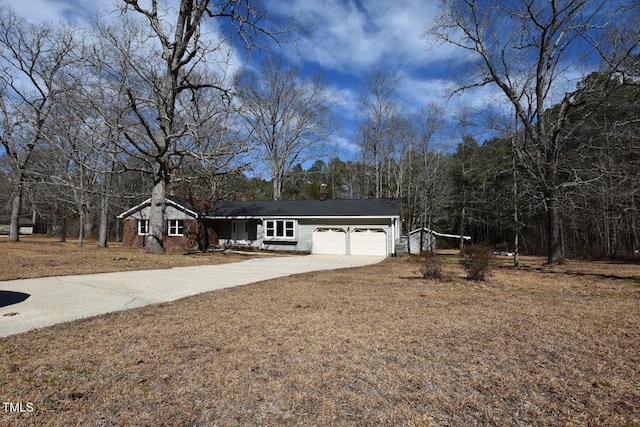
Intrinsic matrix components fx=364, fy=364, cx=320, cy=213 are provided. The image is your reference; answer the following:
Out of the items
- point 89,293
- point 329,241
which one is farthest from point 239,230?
point 89,293

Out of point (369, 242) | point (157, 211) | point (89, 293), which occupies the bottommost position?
point (89, 293)

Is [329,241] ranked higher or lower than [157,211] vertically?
lower

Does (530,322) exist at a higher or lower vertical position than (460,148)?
lower

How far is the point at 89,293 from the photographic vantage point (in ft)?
22.5

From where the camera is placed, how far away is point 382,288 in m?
8.28

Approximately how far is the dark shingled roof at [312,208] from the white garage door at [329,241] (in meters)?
1.13

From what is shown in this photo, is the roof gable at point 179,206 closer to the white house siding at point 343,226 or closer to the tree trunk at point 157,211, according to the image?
the tree trunk at point 157,211

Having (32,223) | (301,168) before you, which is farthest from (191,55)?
(32,223)

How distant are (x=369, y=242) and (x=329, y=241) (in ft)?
8.17

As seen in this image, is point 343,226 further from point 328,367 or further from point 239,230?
point 328,367

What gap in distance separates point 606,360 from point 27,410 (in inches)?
203

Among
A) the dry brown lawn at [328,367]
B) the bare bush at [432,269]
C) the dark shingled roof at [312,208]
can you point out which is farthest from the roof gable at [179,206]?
the dry brown lawn at [328,367]

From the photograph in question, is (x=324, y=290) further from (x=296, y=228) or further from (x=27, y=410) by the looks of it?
(x=296, y=228)

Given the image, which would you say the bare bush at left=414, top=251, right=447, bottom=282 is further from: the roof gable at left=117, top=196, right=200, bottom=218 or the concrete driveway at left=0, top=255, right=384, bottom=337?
the roof gable at left=117, top=196, right=200, bottom=218
